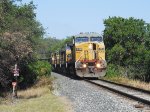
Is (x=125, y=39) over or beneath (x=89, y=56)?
over

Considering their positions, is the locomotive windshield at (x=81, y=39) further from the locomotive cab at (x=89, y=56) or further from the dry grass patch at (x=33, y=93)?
the dry grass patch at (x=33, y=93)

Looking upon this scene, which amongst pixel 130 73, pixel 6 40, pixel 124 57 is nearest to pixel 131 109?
pixel 6 40

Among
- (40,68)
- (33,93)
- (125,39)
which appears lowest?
(33,93)

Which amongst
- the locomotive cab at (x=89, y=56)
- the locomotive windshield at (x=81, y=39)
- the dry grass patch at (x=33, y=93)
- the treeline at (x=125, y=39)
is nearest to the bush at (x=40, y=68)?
the locomotive cab at (x=89, y=56)

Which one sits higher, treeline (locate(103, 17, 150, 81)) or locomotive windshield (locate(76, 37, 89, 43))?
treeline (locate(103, 17, 150, 81))

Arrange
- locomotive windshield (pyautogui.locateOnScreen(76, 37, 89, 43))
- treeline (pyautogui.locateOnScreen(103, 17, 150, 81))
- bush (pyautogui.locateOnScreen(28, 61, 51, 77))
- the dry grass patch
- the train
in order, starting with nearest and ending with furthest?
the dry grass patch
bush (pyautogui.locateOnScreen(28, 61, 51, 77))
the train
locomotive windshield (pyautogui.locateOnScreen(76, 37, 89, 43))
treeline (pyautogui.locateOnScreen(103, 17, 150, 81))

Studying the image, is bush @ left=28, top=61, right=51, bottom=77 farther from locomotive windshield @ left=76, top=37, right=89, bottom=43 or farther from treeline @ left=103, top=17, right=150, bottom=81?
treeline @ left=103, top=17, right=150, bottom=81

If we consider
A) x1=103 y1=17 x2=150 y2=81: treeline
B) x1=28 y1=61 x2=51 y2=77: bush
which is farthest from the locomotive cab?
x1=103 y1=17 x2=150 y2=81: treeline

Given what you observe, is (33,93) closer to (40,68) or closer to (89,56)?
(40,68)

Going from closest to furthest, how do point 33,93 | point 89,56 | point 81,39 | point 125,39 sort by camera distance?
point 33,93 < point 89,56 < point 81,39 < point 125,39

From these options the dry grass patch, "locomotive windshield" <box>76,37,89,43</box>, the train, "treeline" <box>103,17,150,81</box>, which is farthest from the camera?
"treeline" <box>103,17,150,81</box>

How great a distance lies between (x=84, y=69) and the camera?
3684 centimetres

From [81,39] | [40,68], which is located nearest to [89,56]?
[81,39]

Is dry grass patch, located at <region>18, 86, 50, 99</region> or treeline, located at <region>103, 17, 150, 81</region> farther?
treeline, located at <region>103, 17, 150, 81</region>
